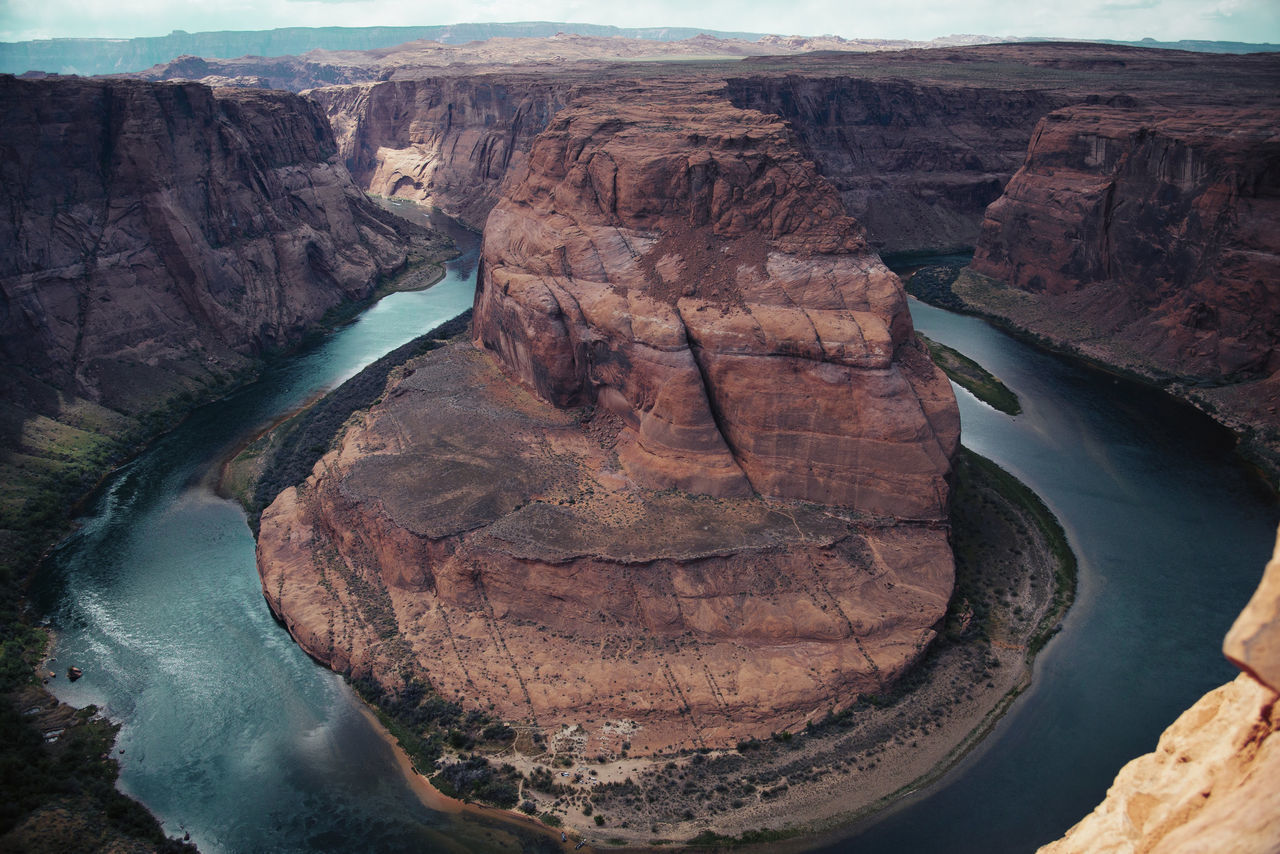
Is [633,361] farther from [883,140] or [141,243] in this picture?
[883,140]

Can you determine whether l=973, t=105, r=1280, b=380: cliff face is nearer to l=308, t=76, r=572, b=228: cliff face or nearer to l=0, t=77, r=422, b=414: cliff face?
l=308, t=76, r=572, b=228: cliff face

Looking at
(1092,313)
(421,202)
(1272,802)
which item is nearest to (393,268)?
(421,202)

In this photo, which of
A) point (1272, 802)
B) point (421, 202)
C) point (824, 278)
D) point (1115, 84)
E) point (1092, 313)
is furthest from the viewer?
point (421, 202)

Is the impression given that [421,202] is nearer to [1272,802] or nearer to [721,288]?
[721,288]

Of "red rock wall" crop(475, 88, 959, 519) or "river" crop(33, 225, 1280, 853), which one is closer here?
"river" crop(33, 225, 1280, 853)

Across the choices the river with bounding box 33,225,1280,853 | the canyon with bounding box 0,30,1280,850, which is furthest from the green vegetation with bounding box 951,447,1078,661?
the canyon with bounding box 0,30,1280,850

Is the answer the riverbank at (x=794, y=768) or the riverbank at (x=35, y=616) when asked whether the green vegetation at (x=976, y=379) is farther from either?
the riverbank at (x=35, y=616)

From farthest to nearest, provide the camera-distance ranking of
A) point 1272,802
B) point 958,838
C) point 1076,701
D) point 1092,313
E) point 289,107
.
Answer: point 289,107 < point 1092,313 < point 1076,701 < point 958,838 < point 1272,802
